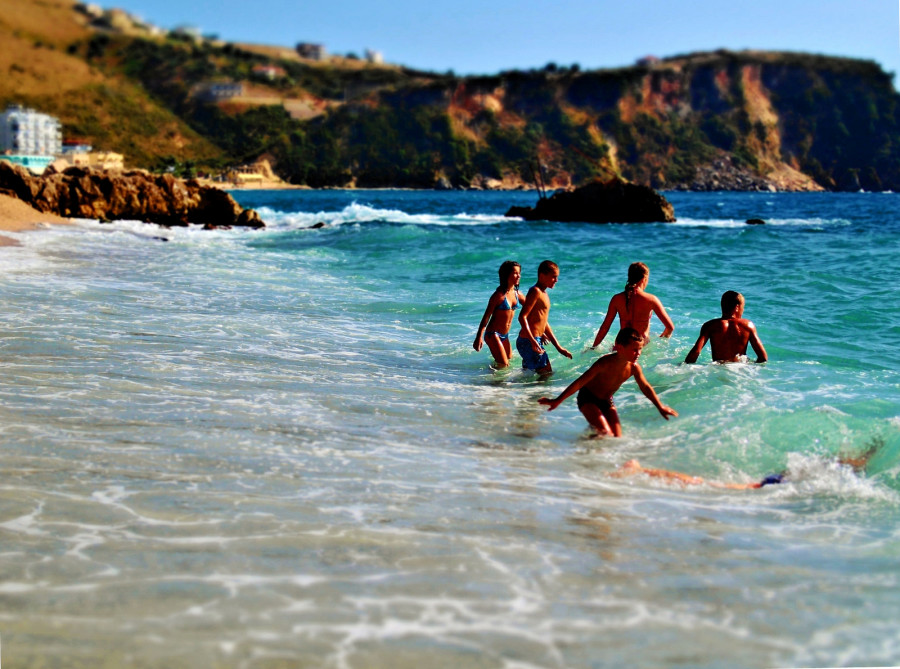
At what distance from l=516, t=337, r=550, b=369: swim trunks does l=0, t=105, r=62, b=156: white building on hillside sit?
5719 cm

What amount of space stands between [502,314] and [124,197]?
25.3 m

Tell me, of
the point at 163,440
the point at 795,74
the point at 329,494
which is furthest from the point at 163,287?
the point at 795,74

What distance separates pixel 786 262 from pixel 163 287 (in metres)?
14.5

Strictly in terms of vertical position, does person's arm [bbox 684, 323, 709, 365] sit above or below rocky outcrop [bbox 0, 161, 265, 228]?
below

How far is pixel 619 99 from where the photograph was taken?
13825 centimetres

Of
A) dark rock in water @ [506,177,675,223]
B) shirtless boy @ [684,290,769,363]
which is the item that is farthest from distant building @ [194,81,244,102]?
shirtless boy @ [684,290,769,363]

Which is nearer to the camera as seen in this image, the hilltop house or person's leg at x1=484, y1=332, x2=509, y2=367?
person's leg at x1=484, y1=332, x2=509, y2=367

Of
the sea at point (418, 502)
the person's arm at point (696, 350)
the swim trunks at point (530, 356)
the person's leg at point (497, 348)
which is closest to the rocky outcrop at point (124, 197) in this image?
the sea at point (418, 502)

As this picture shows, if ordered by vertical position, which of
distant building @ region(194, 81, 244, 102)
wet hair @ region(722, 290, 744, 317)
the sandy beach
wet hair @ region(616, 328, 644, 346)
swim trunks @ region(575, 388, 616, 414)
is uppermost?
distant building @ region(194, 81, 244, 102)

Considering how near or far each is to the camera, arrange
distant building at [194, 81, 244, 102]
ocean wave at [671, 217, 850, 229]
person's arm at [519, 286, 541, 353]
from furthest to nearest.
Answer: distant building at [194, 81, 244, 102]
ocean wave at [671, 217, 850, 229]
person's arm at [519, 286, 541, 353]

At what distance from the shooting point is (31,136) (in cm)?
6384

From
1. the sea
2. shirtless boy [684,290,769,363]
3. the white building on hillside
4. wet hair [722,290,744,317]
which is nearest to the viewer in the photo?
the sea

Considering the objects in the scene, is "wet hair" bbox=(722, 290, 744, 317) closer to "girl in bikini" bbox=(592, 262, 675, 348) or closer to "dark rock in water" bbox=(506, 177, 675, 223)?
"girl in bikini" bbox=(592, 262, 675, 348)

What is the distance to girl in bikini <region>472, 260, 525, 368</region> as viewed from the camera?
8047 millimetres
